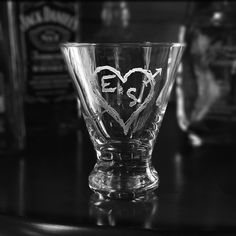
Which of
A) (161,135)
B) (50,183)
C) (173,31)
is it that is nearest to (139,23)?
(173,31)

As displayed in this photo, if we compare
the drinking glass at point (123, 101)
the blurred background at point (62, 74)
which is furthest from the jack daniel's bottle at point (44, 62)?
the drinking glass at point (123, 101)

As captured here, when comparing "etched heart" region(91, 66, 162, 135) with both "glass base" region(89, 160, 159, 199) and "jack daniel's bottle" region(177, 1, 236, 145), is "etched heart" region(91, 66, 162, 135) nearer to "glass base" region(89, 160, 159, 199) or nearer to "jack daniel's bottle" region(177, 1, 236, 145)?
"glass base" region(89, 160, 159, 199)

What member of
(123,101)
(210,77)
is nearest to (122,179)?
(123,101)

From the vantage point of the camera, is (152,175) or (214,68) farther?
(214,68)

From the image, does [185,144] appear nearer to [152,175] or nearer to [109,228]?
[152,175]

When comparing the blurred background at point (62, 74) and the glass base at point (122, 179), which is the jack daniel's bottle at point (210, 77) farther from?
the glass base at point (122, 179)
